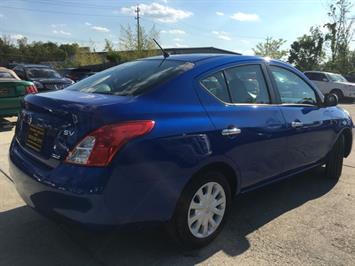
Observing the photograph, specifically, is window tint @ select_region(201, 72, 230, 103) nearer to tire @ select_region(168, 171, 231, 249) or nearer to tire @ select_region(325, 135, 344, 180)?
tire @ select_region(168, 171, 231, 249)

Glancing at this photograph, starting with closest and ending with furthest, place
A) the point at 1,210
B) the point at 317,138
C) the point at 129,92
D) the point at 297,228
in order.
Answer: the point at 129,92, the point at 297,228, the point at 1,210, the point at 317,138

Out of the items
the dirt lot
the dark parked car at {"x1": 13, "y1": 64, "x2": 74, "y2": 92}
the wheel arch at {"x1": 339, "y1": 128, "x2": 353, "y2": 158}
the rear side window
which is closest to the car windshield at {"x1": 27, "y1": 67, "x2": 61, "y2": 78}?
the dark parked car at {"x1": 13, "y1": 64, "x2": 74, "y2": 92}

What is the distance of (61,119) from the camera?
3.10m

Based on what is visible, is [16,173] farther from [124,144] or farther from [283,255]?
[283,255]

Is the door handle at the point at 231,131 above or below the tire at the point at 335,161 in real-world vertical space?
above

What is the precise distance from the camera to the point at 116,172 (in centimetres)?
288

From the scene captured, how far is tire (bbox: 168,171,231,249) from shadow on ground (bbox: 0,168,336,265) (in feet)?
0.40

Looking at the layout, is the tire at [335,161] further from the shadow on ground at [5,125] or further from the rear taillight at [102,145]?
the shadow on ground at [5,125]

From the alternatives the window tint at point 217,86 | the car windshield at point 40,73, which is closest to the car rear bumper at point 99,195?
the window tint at point 217,86

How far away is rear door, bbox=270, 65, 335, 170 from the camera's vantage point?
4.51 meters

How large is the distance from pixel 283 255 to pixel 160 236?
1.08m

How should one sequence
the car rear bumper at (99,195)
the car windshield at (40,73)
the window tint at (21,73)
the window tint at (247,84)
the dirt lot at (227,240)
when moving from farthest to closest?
1. the window tint at (21,73)
2. the car windshield at (40,73)
3. the window tint at (247,84)
4. the dirt lot at (227,240)
5. the car rear bumper at (99,195)

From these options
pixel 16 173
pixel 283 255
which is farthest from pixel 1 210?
pixel 283 255

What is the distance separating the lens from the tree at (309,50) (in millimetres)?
48969
